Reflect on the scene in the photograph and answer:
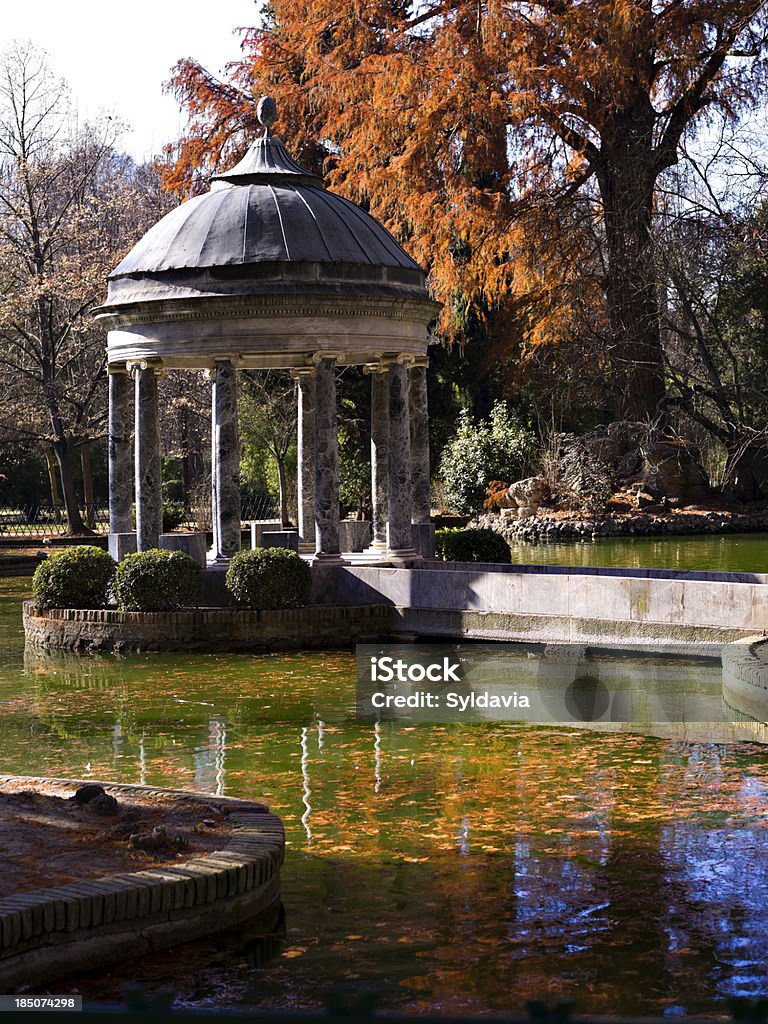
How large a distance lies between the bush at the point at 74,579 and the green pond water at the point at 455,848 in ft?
16.2

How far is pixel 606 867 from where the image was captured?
26.2ft

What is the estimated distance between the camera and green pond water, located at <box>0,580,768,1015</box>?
20.4 ft

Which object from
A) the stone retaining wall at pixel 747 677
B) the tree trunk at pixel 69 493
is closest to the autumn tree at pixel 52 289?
the tree trunk at pixel 69 493

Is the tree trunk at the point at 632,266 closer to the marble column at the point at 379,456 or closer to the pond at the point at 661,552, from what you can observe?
the pond at the point at 661,552

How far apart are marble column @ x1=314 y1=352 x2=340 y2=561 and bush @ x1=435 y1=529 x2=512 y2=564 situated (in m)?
2.63

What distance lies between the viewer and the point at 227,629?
745 inches

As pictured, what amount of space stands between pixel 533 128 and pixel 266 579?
18403 mm

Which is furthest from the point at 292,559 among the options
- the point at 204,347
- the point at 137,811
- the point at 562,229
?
the point at 562,229

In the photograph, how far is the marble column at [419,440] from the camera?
22672mm

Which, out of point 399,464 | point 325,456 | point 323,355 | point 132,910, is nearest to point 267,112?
point 323,355

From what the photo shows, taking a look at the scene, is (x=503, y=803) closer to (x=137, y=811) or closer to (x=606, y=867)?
(x=606, y=867)

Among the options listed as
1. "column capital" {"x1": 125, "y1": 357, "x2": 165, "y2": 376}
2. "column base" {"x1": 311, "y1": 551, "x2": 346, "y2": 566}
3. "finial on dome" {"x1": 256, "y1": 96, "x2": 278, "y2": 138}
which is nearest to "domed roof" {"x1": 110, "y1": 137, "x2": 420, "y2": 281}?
"finial on dome" {"x1": 256, "y1": 96, "x2": 278, "y2": 138}

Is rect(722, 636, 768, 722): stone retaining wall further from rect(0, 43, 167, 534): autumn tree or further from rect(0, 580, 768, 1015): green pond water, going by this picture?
rect(0, 43, 167, 534): autumn tree

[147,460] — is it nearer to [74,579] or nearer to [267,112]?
[74,579]
